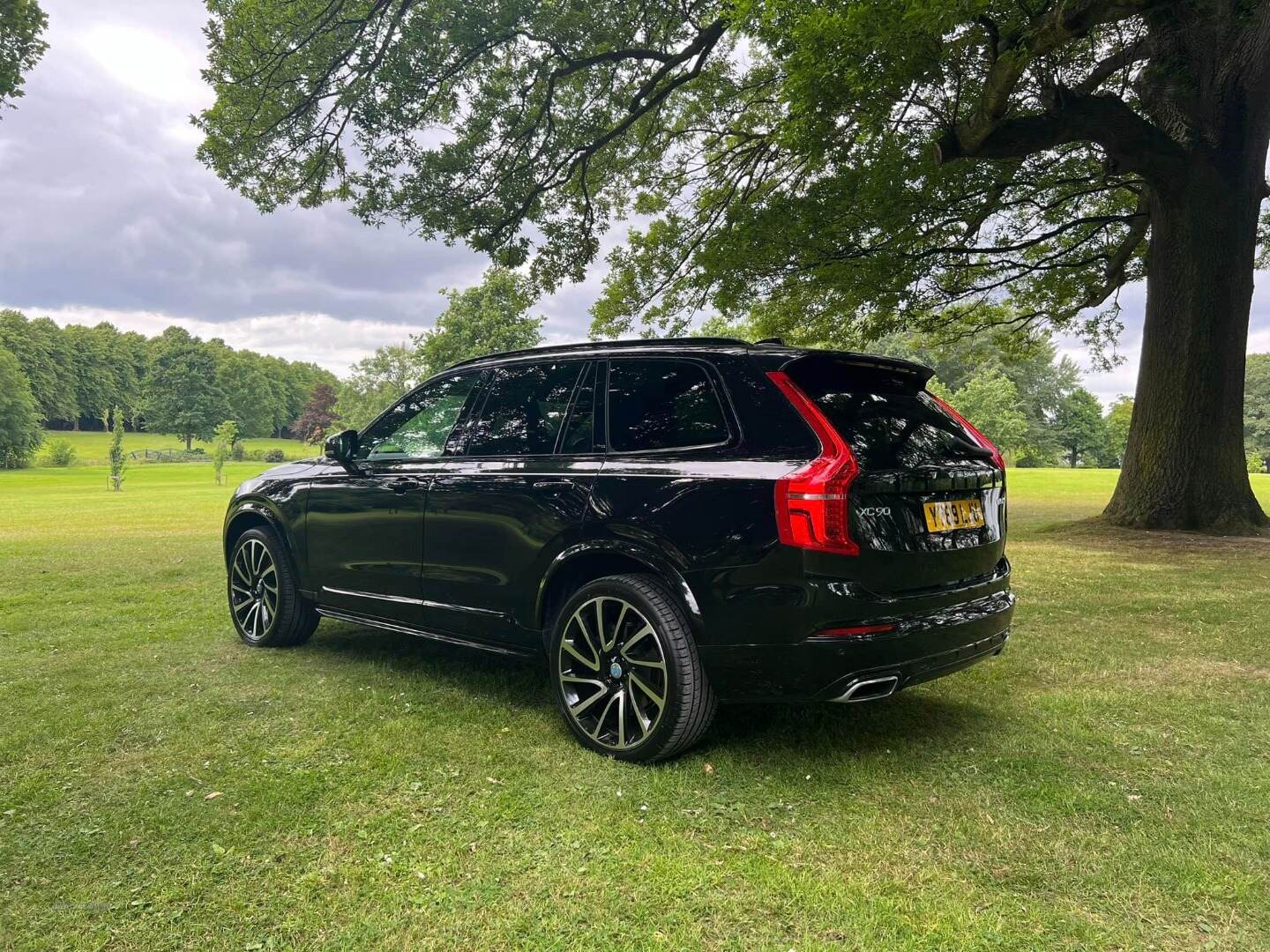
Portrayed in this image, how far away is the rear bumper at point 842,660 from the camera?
291cm

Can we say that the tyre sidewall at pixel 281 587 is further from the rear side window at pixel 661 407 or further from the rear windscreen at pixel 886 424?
the rear windscreen at pixel 886 424

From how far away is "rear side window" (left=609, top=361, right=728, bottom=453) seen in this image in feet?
10.9

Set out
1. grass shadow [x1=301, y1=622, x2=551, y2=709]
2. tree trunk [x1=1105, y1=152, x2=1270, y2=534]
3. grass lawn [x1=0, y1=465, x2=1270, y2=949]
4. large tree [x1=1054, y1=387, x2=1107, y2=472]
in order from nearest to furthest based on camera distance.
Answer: grass lawn [x1=0, y1=465, x2=1270, y2=949] < grass shadow [x1=301, y1=622, x2=551, y2=709] < tree trunk [x1=1105, y1=152, x2=1270, y2=534] < large tree [x1=1054, y1=387, x2=1107, y2=472]

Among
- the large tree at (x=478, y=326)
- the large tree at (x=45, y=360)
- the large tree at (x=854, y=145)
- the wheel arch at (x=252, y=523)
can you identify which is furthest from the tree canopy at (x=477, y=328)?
the large tree at (x=45, y=360)

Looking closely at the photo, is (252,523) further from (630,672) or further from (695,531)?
(695,531)

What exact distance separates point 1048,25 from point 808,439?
668cm

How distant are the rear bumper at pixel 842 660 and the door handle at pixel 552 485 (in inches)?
38.6

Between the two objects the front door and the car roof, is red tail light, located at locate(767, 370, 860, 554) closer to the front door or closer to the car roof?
the car roof

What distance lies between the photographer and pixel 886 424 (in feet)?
10.7

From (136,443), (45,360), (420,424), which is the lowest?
(136,443)

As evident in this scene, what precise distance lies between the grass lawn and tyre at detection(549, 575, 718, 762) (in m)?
0.12

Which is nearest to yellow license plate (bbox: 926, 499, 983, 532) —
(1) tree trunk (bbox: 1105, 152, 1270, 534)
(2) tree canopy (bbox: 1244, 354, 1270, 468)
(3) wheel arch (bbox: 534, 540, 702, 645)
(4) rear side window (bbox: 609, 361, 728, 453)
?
(4) rear side window (bbox: 609, 361, 728, 453)

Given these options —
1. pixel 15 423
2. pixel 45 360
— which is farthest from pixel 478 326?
pixel 45 360

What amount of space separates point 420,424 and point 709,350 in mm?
1952
